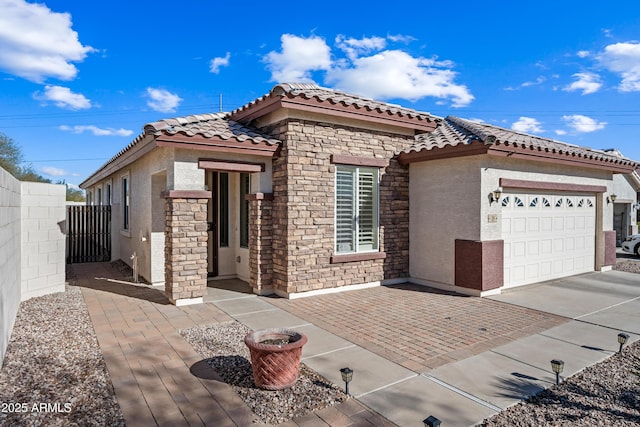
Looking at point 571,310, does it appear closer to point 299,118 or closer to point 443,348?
point 443,348

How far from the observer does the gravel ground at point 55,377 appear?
3.33 m

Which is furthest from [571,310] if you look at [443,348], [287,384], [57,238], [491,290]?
[57,238]

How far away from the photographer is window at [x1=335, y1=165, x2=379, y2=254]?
8.68 m

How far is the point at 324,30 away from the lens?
42.8 ft

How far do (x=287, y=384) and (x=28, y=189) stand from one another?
7325 mm

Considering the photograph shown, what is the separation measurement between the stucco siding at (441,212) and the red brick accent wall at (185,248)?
5.28m

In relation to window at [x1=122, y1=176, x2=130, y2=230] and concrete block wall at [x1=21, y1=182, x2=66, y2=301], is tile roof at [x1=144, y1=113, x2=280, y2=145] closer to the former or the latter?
concrete block wall at [x1=21, y1=182, x2=66, y2=301]

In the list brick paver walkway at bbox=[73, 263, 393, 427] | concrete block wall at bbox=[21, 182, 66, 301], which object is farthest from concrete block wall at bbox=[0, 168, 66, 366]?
brick paver walkway at bbox=[73, 263, 393, 427]

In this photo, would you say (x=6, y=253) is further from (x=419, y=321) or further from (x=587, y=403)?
(x=587, y=403)

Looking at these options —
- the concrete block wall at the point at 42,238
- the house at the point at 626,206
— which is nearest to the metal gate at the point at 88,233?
the concrete block wall at the point at 42,238

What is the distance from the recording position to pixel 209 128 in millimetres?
7938

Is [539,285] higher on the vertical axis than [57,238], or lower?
lower

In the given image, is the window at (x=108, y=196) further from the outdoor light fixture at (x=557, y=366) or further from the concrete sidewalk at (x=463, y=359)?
the outdoor light fixture at (x=557, y=366)

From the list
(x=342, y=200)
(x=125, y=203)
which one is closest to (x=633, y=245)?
(x=342, y=200)
